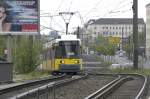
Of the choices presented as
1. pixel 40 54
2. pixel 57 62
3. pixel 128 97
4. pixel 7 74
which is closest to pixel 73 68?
pixel 57 62

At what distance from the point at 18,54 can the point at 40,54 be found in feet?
9.17

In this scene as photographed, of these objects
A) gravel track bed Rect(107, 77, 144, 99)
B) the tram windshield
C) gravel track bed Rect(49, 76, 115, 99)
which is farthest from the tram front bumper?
gravel track bed Rect(107, 77, 144, 99)

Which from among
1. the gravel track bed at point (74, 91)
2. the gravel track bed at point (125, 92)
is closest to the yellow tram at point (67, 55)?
the gravel track bed at point (74, 91)

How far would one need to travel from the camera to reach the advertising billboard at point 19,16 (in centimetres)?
4484

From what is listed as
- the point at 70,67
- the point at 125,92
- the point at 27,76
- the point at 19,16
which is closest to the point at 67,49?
the point at 70,67

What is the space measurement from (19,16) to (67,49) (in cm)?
487

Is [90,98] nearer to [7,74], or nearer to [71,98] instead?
[71,98]

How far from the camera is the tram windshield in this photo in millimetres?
46028

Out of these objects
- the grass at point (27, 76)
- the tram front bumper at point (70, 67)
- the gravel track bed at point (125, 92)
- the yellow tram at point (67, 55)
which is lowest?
the grass at point (27, 76)

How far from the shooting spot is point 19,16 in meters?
45.3

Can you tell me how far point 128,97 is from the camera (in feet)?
75.2

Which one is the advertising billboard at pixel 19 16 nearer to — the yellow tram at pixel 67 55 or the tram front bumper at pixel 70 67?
the yellow tram at pixel 67 55

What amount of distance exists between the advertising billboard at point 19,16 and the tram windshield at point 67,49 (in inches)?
105

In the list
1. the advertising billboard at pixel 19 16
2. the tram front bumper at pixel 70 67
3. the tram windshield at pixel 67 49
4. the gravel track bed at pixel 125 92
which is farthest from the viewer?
the tram windshield at pixel 67 49
